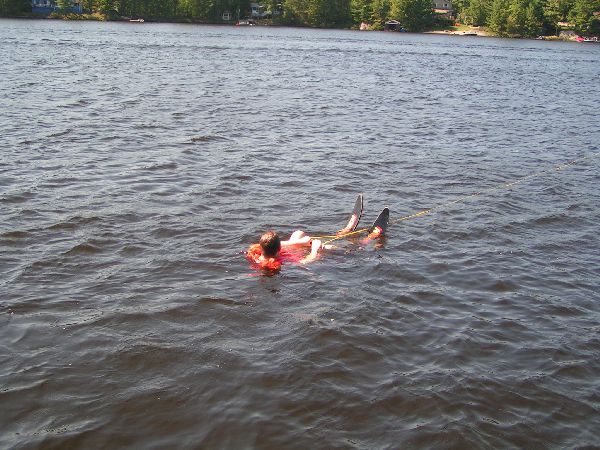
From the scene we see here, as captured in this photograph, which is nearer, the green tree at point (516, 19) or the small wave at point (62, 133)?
the small wave at point (62, 133)

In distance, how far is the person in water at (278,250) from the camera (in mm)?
11195

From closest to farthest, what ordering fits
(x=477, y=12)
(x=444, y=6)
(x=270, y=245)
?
(x=270, y=245) → (x=477, y=12) → (x=444, y=6)

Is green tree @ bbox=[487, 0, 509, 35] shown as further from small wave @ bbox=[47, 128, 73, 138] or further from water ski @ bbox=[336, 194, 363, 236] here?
water ski @ bbox=[336, 194, 363, 236]

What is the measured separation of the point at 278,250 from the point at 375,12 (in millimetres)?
158328

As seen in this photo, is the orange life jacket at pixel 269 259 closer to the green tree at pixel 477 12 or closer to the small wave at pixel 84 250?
the small wave at pixel 84 250

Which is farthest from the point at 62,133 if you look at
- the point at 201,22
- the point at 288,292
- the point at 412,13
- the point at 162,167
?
the point at 412,13

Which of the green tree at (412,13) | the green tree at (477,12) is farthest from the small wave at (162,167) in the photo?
the green tree at (477,12)

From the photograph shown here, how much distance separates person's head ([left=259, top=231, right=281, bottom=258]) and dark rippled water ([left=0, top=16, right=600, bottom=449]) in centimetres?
54

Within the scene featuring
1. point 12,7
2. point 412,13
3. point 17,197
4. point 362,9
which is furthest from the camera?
point 362,9

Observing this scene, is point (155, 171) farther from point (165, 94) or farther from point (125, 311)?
point (165, 94)

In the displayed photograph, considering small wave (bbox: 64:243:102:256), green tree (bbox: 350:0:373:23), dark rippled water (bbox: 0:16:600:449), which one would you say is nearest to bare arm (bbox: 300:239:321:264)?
dark rippled water (bbox: 0:16:600:449)

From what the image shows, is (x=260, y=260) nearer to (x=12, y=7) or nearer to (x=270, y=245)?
(x=270, y=245)

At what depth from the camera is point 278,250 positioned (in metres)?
11.4

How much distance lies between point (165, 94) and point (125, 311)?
25702 millimetres
